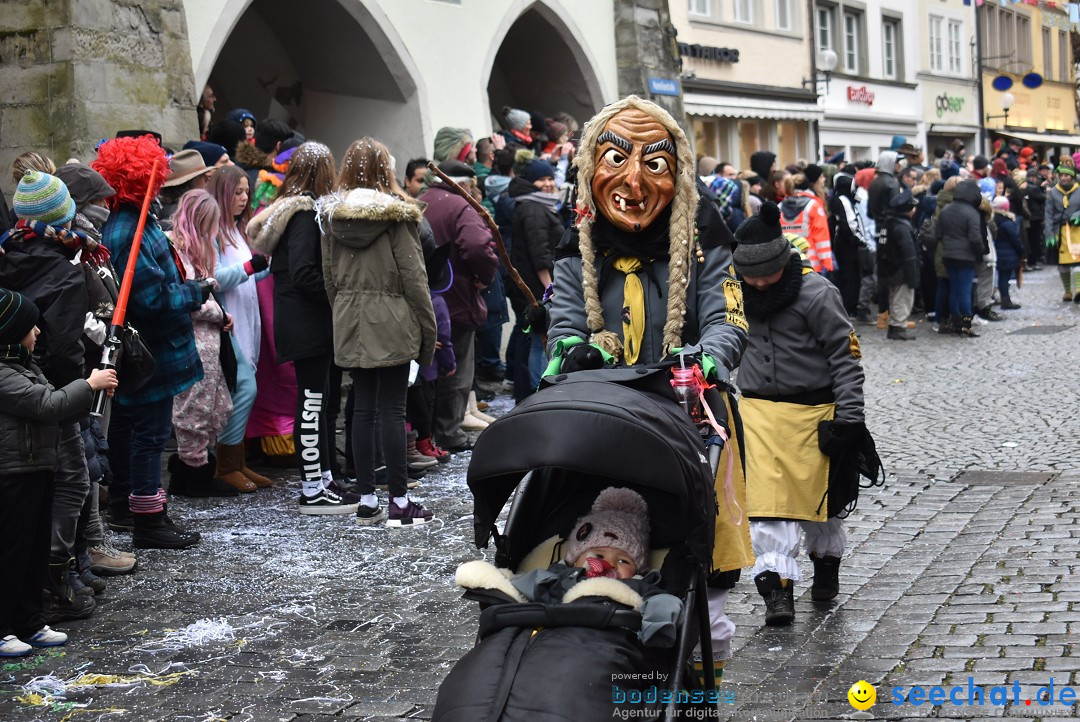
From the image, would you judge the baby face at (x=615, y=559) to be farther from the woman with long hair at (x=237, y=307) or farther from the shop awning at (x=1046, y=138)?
the shop awning at (x=1046, y=138)

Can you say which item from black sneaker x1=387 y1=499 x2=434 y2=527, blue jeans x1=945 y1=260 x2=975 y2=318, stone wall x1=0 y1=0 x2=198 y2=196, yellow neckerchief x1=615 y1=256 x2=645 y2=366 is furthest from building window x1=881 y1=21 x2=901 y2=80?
yellow neckerchief x1=615 y1=256 x2=645 y2=366

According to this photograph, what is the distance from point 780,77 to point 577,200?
25.4 metres

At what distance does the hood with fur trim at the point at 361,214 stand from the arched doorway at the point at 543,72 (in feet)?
35.0

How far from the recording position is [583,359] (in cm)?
419

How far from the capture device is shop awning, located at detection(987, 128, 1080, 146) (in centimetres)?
4216

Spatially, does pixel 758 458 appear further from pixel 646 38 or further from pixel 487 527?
pixel 646 38

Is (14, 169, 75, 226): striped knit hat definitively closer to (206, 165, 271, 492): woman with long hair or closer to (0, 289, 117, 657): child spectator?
(0, 289, 117, 657): child spectator

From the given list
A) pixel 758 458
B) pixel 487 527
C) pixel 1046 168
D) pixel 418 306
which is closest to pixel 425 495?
pixel 418 306

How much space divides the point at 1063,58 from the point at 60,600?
162ft

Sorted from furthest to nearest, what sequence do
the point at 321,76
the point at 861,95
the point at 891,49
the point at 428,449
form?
the point at 891,49, the point at 861,95, the point at 321,76, the point at 428,449

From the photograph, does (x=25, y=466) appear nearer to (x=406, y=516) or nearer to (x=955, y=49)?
(x=406, y=516)

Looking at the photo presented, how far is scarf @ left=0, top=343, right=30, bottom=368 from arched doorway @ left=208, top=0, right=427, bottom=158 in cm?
953

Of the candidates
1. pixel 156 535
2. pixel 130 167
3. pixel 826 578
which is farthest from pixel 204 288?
pixel 826 578

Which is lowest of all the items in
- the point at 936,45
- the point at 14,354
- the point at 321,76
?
the point at 14,354
